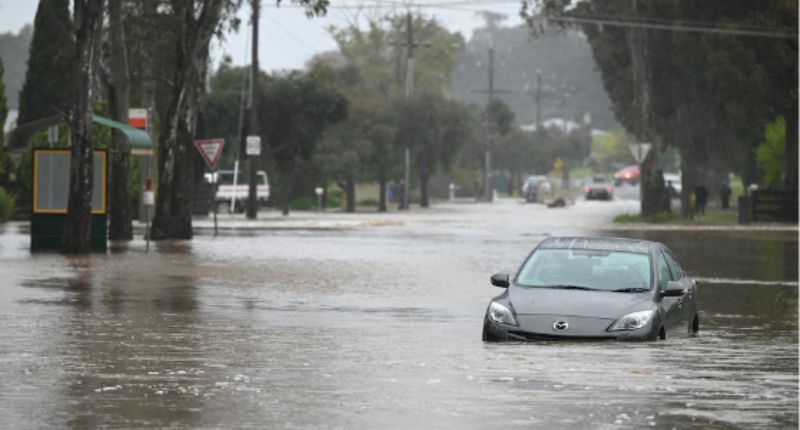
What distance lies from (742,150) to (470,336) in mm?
72934

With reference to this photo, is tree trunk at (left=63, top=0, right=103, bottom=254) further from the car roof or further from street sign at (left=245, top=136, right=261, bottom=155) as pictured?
street sign at (left=245, top=136, right=261, bottom=155)

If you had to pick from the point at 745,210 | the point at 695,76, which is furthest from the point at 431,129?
the point at 745,210

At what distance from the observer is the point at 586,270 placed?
64.8 ft

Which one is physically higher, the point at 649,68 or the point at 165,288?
the point at 649,68

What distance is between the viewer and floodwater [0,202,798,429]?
1343cm

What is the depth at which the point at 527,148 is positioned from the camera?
167m

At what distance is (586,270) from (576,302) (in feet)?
4.12

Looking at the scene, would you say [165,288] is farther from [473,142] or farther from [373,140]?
[473,142]

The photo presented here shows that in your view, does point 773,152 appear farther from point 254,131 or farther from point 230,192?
point 230,192

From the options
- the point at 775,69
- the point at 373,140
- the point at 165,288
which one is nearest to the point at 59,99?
the point at 373,140

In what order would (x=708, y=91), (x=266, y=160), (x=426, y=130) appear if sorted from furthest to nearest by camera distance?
(x=426, y=130)
(x=266, y=160)
(x=708, y=91)

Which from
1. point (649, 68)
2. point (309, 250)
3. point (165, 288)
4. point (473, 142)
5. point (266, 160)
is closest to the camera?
point (165, 288)

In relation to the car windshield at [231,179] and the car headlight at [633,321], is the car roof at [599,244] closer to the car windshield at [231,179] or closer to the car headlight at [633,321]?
the car headlight at [633,321]

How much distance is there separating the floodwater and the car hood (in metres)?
0.37
